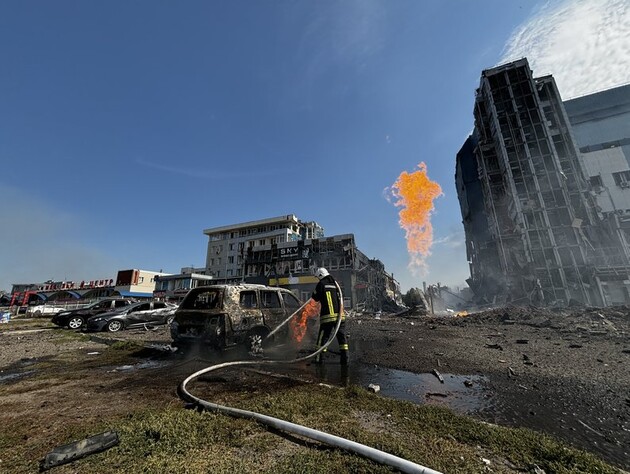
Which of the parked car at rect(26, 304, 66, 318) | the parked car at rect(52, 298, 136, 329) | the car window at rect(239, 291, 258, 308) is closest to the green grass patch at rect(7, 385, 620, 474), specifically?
the car window at rect(239, 291, 258, 308)

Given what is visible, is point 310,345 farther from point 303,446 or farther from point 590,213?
point 590,213

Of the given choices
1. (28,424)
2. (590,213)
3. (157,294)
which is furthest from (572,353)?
(157,294)

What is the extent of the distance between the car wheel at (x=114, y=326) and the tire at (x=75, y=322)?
4113 mm

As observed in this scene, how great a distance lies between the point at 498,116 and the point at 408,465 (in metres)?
45.5

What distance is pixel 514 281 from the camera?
3109 cm

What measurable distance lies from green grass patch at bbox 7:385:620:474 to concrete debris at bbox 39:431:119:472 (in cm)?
8

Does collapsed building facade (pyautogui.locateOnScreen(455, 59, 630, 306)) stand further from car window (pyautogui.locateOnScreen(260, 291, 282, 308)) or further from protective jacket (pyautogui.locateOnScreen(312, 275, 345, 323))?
car window (pyautogui.locateOnScreen(260, 291, 282, 308))

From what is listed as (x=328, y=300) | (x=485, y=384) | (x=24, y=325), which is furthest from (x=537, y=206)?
(x=24, y=325)

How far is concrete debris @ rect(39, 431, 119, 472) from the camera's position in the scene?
2.01 m

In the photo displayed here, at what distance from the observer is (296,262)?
138ft

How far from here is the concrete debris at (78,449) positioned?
2.01 metres

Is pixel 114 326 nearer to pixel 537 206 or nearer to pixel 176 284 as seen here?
pixel 176 284

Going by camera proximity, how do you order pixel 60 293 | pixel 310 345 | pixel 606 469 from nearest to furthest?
pixel 606 469 < pixel 310 345 < pixel 60 293

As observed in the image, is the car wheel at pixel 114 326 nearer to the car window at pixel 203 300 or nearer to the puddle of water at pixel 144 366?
the puddle of water at pixel 144 366
